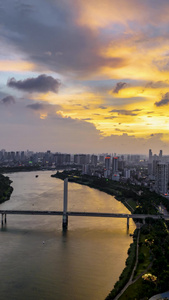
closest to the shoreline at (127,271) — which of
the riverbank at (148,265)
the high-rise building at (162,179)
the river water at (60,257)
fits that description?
the riverbank at (148,265)

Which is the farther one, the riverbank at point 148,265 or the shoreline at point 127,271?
the shoreline at point 127,271

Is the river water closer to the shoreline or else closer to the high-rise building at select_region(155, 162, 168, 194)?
the shoreline

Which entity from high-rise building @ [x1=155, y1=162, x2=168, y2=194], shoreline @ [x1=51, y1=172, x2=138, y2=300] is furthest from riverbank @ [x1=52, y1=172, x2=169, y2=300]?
high-rise building @ [x1=155, y1=162, x2=168, y2=194]

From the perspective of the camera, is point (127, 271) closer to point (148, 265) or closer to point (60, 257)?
point (148, 265)

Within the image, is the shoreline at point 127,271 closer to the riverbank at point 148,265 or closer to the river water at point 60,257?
the riverbank at point 148,265

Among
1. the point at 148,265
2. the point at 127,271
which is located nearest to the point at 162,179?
the point at 148,265

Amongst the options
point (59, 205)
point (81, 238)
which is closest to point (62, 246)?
point (81, 238)

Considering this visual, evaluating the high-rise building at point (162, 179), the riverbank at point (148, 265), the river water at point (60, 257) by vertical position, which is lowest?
the river water at point (60, 257)

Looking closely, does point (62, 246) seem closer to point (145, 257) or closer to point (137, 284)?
point (145, 257)
